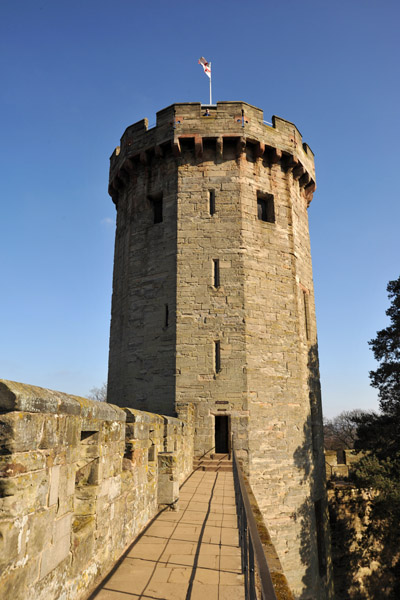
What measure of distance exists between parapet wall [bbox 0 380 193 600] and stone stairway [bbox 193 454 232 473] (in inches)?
233

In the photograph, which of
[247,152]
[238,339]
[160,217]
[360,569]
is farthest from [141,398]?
[360,569]

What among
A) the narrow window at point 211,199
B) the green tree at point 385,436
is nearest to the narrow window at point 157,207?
the narrow window at point 211,199

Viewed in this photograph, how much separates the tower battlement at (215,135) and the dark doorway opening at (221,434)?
23.9 feet

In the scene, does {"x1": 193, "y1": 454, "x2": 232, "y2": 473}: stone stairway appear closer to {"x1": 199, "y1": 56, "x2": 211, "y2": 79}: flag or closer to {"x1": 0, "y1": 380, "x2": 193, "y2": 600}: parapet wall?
{"x1": 0, "y1": 380, "x2": 193, "y2": 600}: parapet wall

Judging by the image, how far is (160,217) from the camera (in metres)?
13.4

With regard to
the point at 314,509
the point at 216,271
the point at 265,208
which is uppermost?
the point at 265,208

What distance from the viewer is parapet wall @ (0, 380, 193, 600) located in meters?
2.07

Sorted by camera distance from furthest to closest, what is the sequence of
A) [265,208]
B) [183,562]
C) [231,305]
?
[265,208], [231,305], [183,562]

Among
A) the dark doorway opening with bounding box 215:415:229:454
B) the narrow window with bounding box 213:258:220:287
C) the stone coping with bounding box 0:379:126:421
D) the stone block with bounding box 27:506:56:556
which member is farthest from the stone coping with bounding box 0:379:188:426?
the narrow window with bounding box 213:258:220:287

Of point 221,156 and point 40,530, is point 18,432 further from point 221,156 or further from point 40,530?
point 221,156

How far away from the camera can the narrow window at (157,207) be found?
1334cm

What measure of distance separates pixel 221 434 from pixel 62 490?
28.8 feet

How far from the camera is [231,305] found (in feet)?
37.6

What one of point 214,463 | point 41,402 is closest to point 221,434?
point 214,463
